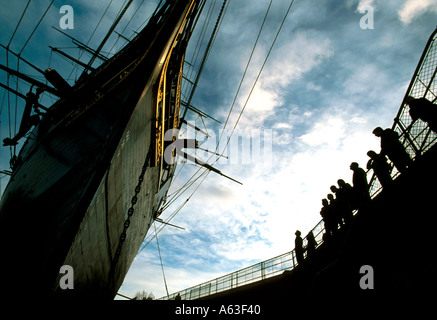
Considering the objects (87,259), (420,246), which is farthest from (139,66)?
(420,246)

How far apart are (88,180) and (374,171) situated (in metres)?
4.62

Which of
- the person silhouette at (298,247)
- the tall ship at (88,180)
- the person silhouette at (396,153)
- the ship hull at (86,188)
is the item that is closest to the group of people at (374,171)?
the person silhouette at (396,153)

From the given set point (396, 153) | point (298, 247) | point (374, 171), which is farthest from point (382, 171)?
point (298, 247)

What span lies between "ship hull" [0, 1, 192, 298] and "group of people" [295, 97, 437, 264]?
4.11 m

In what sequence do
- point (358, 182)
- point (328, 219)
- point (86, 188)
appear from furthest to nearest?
point (328, 219)
point (358, 182)
point (86, 188)

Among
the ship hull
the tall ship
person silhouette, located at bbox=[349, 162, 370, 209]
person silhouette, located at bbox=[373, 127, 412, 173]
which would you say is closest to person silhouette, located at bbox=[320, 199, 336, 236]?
person silhouette, located at bbox=[349, 162, 370, 209]

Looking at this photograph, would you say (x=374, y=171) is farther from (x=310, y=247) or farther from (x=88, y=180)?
(x=88, y=180)

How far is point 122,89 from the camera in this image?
4.45m

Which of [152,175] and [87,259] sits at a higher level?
[152,175]

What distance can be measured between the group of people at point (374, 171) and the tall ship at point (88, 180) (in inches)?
153

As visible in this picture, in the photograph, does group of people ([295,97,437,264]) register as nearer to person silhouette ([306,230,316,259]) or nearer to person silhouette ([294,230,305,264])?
person silhouette ([306,230,316,259])

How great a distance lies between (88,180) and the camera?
3.55 metres

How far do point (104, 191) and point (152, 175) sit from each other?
279 cm
